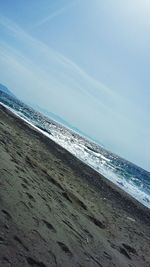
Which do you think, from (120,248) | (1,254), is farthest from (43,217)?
(120,248)

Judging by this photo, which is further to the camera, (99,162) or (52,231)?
(99,162)

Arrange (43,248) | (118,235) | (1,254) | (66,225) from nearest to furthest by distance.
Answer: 1. (1,254)
2. (43,248)
3. (66,225)
4. (118,235)

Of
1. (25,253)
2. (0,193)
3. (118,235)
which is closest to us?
(25,253)

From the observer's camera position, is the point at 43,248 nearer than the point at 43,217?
Yes

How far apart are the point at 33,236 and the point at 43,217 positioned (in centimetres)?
149

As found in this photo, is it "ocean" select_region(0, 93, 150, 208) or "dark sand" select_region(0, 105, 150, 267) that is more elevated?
"ocean" select_region(0, 93, 150, 208)

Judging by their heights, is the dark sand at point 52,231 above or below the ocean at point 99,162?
below

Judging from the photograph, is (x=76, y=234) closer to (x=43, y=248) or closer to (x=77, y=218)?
(x=77, y=218)

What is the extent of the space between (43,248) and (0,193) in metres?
1.92

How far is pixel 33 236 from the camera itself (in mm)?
7035

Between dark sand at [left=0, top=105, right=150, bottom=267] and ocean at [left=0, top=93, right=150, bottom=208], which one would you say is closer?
dark sand at [left=0, top=105, right=150, bottom=267]

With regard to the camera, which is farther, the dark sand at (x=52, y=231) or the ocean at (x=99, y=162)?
the ocean at (x=99, y=162)

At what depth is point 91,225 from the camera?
11.1m

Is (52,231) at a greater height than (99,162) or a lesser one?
lesser
